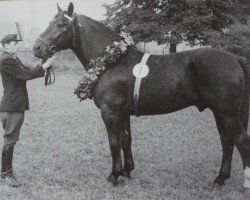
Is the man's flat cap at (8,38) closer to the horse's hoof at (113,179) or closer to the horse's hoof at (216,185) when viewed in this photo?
the horse's hoof at (113,179)

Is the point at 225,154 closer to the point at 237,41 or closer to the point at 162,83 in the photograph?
the point at 162,83

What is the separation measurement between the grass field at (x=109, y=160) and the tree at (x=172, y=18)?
25.8 ft

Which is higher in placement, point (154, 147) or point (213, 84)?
point (213, 84)

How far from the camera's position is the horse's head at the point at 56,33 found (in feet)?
18.5

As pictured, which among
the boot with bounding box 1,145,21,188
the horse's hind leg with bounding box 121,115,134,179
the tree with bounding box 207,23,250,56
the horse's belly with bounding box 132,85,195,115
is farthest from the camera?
the tree with bounding box 207,23,250,56

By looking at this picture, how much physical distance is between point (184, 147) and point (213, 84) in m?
2.99

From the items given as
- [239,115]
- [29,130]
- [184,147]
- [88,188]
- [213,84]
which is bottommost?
[29,130]

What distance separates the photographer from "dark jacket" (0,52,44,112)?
5.56 metres

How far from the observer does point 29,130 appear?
961cm

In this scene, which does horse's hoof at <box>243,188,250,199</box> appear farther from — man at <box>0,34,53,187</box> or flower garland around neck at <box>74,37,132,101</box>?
man at <box>0,34,53,187</box>

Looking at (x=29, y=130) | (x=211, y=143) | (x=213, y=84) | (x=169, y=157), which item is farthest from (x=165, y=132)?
(x=213, y=84)

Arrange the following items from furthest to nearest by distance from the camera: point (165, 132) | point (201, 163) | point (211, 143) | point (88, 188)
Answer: point (165, 132), point (211, 143), point (201, 163), point (88, 188)

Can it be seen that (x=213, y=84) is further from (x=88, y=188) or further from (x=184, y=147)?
(x=184, y=147)

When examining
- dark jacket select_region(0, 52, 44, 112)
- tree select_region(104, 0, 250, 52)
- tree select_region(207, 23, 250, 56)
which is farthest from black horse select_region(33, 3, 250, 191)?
tree select_region(104, 0, 250, 52)
